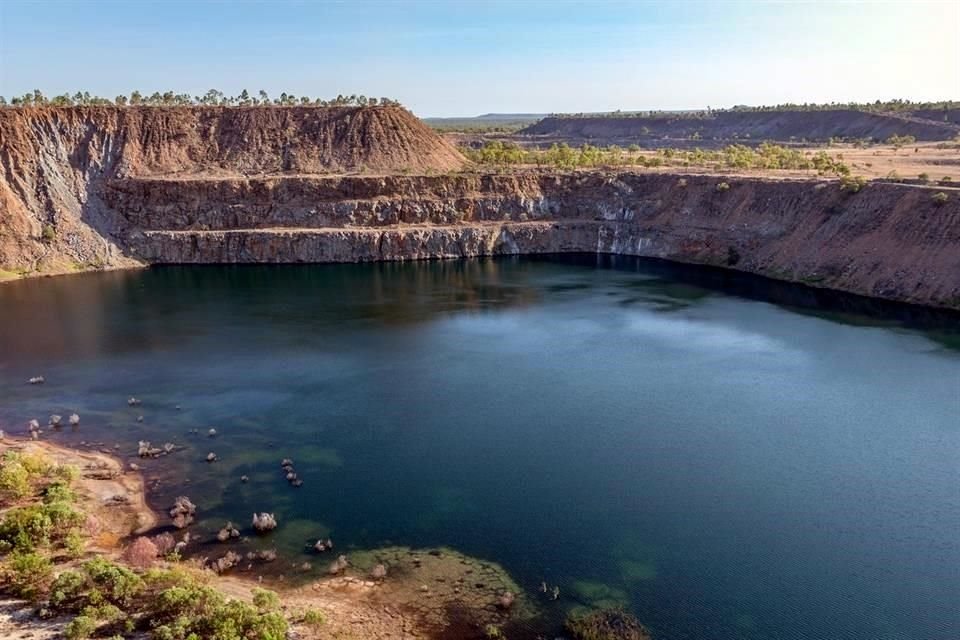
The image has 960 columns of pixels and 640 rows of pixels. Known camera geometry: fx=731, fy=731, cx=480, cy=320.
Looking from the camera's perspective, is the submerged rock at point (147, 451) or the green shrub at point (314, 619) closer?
the green shrub at point (314, 619)

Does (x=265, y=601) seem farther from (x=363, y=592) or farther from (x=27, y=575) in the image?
(x=27, y=575)

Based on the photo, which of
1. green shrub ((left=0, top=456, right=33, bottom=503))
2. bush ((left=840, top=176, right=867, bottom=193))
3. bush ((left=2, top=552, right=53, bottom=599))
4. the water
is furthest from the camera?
bush ((left=840, top=176, right=867, bottom=193))

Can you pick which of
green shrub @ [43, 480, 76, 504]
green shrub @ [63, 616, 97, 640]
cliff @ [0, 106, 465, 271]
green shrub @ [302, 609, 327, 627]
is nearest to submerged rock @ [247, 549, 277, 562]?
green shrub @ [302, 609, 327, 627]

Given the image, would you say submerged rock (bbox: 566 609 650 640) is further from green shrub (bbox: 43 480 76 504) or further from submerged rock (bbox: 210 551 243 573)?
green shrub (bbox: 43 480 76 504)

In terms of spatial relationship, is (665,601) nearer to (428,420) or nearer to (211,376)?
(428,420)

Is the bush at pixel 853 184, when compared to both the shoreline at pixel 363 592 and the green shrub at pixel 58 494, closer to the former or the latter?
the shoreline at pixel 363 592

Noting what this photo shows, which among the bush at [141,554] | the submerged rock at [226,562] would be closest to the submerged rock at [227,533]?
the submerged rock at [226,562]
